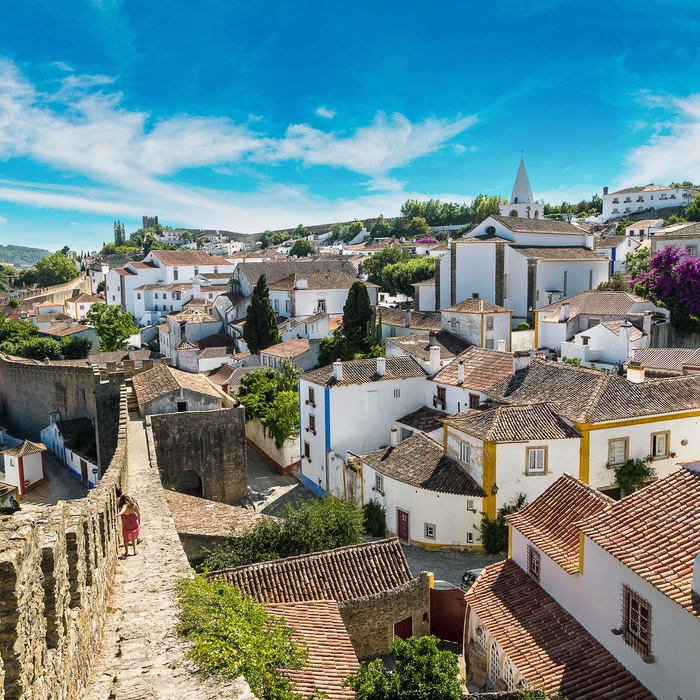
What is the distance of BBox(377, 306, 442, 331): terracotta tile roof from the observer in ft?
121

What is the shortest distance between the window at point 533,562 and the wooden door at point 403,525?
6289mm

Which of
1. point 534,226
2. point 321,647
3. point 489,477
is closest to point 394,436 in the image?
point 489,477

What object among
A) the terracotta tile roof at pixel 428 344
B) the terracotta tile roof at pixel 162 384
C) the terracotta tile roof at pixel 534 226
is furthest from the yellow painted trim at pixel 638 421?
the terracotta tile roof at pixel 534 226

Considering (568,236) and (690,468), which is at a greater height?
(568,236)

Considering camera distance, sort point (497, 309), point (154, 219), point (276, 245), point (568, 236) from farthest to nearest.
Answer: point (154, 219) → point (276, 245) → point (568, 236) → point (497, 309)

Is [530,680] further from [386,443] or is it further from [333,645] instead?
[386,443]

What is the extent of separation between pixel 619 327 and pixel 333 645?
21012 mm

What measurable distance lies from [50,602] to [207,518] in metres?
9.97

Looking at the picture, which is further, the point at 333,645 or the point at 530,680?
the point at 333,645

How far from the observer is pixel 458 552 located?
1812 cm

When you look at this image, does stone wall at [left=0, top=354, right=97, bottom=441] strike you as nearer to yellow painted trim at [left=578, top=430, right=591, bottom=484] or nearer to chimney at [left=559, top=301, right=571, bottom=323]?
chimney at [left=559, top=301, right=571, bottom=323]

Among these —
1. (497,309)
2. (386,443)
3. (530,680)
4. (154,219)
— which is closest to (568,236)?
(497,309)

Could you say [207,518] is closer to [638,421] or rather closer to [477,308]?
[638,421]

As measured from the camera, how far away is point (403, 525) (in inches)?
750
